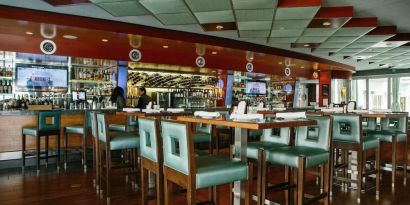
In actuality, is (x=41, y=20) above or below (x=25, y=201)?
above

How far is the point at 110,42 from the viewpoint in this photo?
7445 millimetres

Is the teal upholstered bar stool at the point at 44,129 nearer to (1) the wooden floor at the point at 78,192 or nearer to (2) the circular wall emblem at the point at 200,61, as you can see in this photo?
(1) the wooden floor at the point at 78,192

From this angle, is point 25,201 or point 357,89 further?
point 357,89

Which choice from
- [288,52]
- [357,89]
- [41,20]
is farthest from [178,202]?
[357,89]

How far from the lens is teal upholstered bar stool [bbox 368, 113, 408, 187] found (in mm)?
4055

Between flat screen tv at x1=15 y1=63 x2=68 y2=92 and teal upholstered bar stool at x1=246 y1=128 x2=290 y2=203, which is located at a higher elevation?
flat screen tv at x1=15 y1=63 x2=68 y2=92

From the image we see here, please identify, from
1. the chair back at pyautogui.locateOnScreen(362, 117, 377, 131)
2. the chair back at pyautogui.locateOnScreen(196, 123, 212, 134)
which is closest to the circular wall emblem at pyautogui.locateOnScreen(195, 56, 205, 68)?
the chair back at pyautogui.locateOnScreen(196, 123, 212, 134)

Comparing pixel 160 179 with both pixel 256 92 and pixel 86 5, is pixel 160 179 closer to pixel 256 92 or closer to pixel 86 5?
pixel 86 5

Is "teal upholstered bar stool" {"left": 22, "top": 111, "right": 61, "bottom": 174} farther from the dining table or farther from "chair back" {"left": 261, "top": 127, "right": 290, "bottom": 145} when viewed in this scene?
"chair back" {"left": 261, "top": 127, "right": 290, "bottom": 145}

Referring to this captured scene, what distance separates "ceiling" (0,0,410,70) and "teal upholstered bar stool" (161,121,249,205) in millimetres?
2933

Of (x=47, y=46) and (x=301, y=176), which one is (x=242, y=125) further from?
(x=47, y=46)

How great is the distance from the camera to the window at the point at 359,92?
16.6 m

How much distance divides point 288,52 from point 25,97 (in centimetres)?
770

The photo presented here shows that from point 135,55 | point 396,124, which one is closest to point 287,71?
point 135,55
